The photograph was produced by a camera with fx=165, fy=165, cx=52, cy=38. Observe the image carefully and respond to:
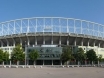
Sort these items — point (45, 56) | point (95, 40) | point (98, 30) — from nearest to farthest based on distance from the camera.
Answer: point (45, 56)
point (95, 40)
point (98, 30)

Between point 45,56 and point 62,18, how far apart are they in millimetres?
23298

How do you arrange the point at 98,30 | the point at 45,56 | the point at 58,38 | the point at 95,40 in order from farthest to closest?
the point at 98,30 → the point at 95,40 → the point at 58,38 → the point at 45,56

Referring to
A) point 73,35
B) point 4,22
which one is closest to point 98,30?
point 73,35

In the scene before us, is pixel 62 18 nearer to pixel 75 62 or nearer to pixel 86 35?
pixel 86 35

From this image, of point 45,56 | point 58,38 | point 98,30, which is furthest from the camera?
point 98,30

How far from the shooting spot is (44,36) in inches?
3297

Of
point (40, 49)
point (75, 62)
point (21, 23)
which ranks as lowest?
point (75, 62)

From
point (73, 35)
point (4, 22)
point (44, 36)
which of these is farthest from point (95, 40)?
point (4, 22)

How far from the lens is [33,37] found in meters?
85.5

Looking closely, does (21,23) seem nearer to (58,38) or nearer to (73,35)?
(58,38)

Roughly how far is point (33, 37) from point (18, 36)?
766 centimetres

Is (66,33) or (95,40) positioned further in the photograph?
(95,40)

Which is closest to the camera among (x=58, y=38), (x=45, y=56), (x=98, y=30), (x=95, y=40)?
(x=45, y=56)

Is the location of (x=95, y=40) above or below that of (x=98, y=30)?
below
